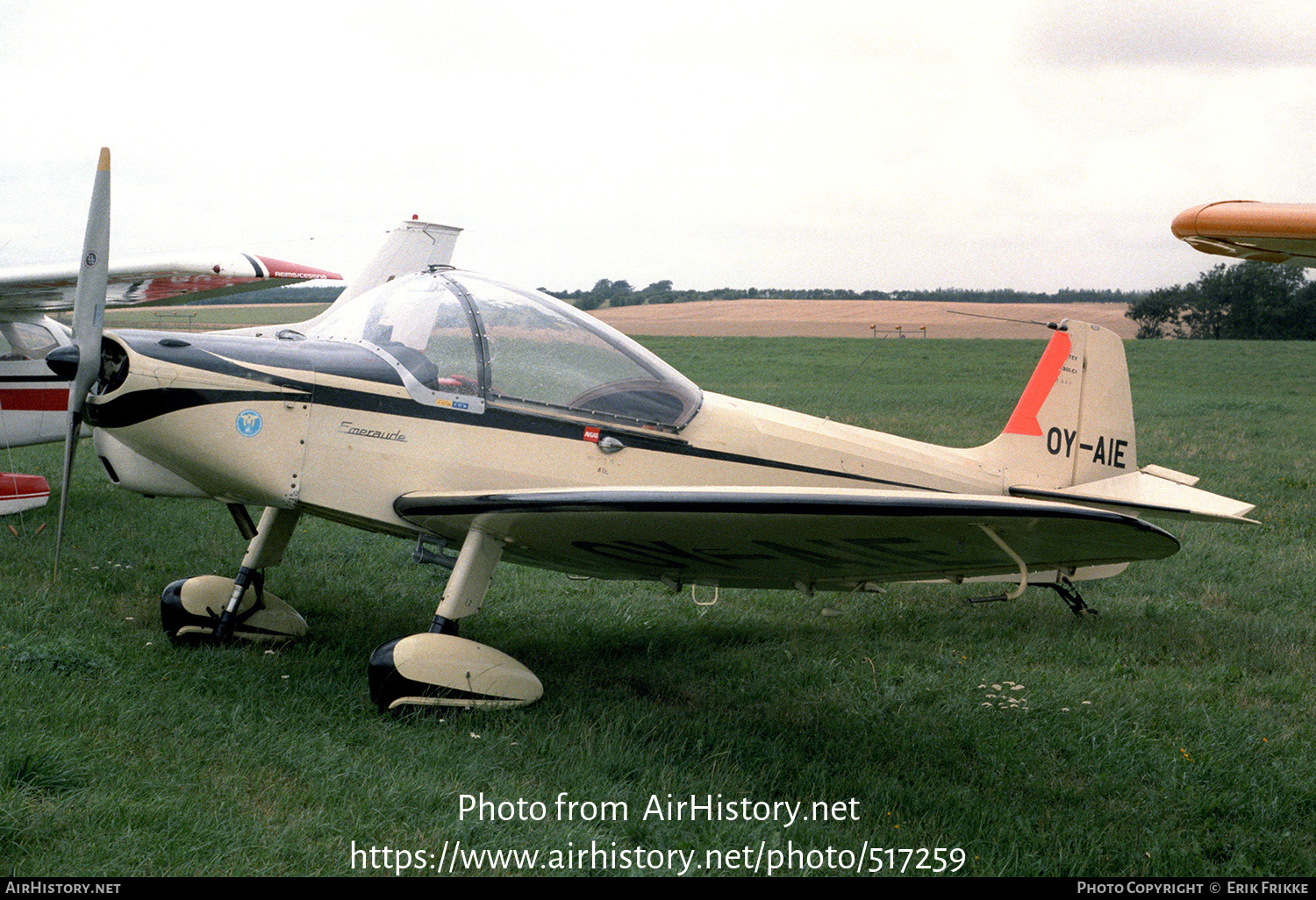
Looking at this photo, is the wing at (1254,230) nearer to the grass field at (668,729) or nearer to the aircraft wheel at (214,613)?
the grass field at (668,729)

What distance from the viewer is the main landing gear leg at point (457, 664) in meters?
4.28

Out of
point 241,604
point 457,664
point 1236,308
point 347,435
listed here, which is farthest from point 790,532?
point 1236,308

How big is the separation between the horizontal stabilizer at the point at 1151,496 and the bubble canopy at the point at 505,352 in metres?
2.49

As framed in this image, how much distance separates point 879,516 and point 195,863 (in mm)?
2539

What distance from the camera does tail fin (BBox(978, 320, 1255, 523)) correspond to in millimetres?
5918

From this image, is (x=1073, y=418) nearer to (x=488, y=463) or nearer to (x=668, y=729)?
(x=668, y=729)

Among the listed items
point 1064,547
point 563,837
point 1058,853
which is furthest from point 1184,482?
point 563,837

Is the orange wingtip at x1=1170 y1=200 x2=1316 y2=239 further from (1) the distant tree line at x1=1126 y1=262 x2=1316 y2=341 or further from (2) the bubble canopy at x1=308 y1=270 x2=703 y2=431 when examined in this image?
(1) the distant tree line at x1=1126 y1=262 x2=1316 y2=341

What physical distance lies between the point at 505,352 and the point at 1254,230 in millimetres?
3331

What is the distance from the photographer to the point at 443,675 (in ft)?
14.2

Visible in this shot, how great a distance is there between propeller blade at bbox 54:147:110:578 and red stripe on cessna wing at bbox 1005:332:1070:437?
16.6ft

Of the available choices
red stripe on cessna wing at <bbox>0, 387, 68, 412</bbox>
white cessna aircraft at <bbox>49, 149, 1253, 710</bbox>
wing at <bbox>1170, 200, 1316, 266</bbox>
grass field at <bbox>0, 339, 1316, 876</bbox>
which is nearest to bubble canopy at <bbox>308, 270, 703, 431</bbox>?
white cessna aircraft at <bbox>49, 149, 1253, 710</bbox>

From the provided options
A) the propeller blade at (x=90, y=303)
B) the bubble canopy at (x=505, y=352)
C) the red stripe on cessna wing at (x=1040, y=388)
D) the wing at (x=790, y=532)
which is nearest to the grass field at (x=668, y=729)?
the wing at (x=790, y=532)

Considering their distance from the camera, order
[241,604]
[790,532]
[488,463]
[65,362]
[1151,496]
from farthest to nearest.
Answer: [1151,496], [241,604], [488,463], [65,362], [790,532]
